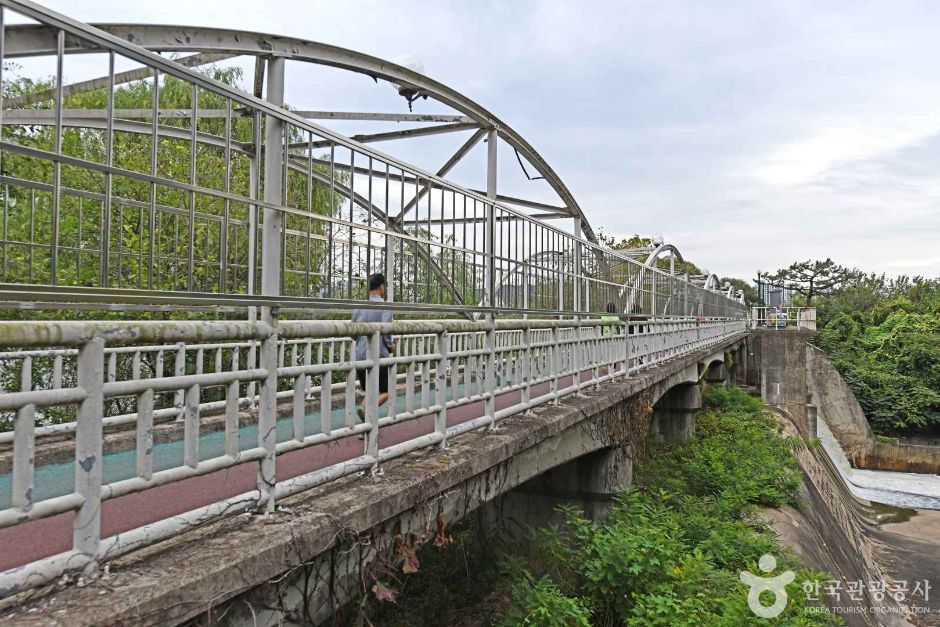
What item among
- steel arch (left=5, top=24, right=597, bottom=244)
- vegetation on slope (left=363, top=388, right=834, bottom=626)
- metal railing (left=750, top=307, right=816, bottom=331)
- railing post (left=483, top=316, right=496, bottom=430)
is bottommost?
vegetation on slope (left=363, top=388, right=834, bottom=626)

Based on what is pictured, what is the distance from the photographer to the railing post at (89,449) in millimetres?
1857

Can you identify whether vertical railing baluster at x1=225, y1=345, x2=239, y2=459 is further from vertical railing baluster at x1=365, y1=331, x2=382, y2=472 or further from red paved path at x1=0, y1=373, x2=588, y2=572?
vertical railing baluster at x1=365, y1=331, x2=382, y2=472

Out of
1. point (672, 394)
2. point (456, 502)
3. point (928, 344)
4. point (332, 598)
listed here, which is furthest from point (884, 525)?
point (332, 598)

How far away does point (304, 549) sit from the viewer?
2.47m

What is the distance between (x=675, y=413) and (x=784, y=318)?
28.9m

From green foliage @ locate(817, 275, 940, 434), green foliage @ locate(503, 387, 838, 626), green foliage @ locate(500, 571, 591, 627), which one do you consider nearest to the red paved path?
green foliage @ locate(500, 571, 591, 627)

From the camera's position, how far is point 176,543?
7.40ft

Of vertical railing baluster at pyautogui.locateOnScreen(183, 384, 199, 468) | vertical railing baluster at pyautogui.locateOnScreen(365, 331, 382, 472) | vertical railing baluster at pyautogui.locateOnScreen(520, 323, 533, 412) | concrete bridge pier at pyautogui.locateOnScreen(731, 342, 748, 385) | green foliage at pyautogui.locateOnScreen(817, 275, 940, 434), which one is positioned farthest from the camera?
concrete bridge pier at pyautogui.locateOnScreen(731, 342, 748, 385)

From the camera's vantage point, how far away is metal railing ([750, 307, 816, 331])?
33938mm

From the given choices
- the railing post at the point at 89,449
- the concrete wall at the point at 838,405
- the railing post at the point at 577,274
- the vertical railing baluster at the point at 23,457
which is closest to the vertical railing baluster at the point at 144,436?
the railing post at the point at 89,449

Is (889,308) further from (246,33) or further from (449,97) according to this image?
(246,33)

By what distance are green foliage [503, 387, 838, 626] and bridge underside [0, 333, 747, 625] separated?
210 cm

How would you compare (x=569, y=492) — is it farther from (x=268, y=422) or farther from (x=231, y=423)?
(x=231, y=423)

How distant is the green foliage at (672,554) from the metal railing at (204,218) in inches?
118
